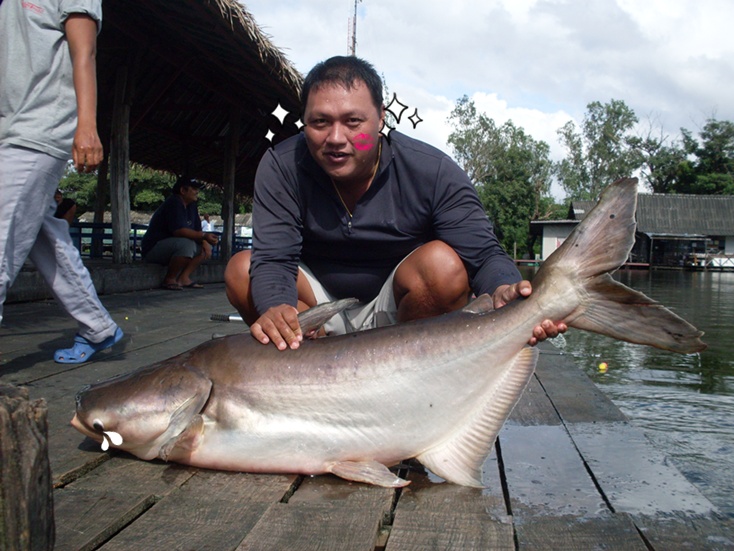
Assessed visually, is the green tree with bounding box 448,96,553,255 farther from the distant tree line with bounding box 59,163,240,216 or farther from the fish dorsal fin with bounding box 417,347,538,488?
the fish dorsal fin with bounding box 417,347,538,488

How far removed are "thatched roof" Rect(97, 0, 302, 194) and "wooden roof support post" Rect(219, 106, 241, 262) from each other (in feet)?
1.00

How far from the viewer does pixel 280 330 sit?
2.32 metres

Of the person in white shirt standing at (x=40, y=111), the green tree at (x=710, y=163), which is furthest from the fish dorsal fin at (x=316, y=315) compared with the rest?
the green tree at (x=710, y=163)

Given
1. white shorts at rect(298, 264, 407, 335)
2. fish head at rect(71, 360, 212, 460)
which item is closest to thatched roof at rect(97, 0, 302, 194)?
white shorts at rect(298, 264, 407, 335)

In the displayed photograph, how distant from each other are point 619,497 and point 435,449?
564mm

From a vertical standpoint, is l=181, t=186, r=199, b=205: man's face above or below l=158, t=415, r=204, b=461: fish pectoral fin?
above

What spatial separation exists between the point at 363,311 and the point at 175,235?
638 centimetres

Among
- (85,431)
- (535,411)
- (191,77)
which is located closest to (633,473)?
(535,411)

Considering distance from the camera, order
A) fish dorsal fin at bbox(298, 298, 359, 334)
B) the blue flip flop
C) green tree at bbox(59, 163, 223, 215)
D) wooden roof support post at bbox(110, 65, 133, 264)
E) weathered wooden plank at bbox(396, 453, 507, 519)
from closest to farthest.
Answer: weathered wooden plank at bbox(396, 453, 507, 519), fish dorsal fin at bbox(298, 298, 359, 334), the blue flip flop, wooden roof support post at bbox(110, 65, 133, 264), green tree at bbox(59, 163, 223, 215)

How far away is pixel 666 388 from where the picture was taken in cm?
492

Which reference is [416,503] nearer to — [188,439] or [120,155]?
[188,439]

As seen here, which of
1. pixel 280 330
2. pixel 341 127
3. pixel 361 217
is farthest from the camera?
pixel 361 217

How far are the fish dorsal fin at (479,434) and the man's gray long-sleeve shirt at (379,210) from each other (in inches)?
27.3

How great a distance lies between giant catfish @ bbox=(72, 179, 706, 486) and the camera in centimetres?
215
